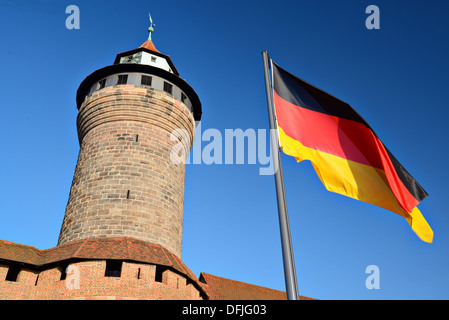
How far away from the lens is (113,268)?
12742mm

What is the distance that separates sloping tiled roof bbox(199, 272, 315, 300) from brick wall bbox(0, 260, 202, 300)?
5.18m

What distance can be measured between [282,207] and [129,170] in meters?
9.37

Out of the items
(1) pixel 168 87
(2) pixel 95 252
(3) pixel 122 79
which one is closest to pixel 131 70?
(3) pixel 122 79

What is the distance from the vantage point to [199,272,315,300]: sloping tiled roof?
17.5 meters

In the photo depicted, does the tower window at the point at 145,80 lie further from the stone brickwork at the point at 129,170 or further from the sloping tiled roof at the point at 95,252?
the sloping tiled roof at the point at 95,252

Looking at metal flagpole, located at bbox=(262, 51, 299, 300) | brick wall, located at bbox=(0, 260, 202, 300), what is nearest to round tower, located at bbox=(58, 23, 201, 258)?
brick wall, located at bbox=(0, 260, 202, 300)

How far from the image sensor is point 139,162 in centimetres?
1468

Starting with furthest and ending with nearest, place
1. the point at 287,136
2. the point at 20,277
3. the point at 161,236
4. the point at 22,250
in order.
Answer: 1. the point at 161,236
2. the point at 22,250
3. the point at 20,277
4. the point at 287,136

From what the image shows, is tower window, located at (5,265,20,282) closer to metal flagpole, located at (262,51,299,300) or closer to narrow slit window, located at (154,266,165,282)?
narrow slit window, located at (154,266,165,282)

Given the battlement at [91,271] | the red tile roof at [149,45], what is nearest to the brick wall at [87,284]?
the battlement at [91,271]

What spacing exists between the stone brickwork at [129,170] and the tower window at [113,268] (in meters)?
0.96
